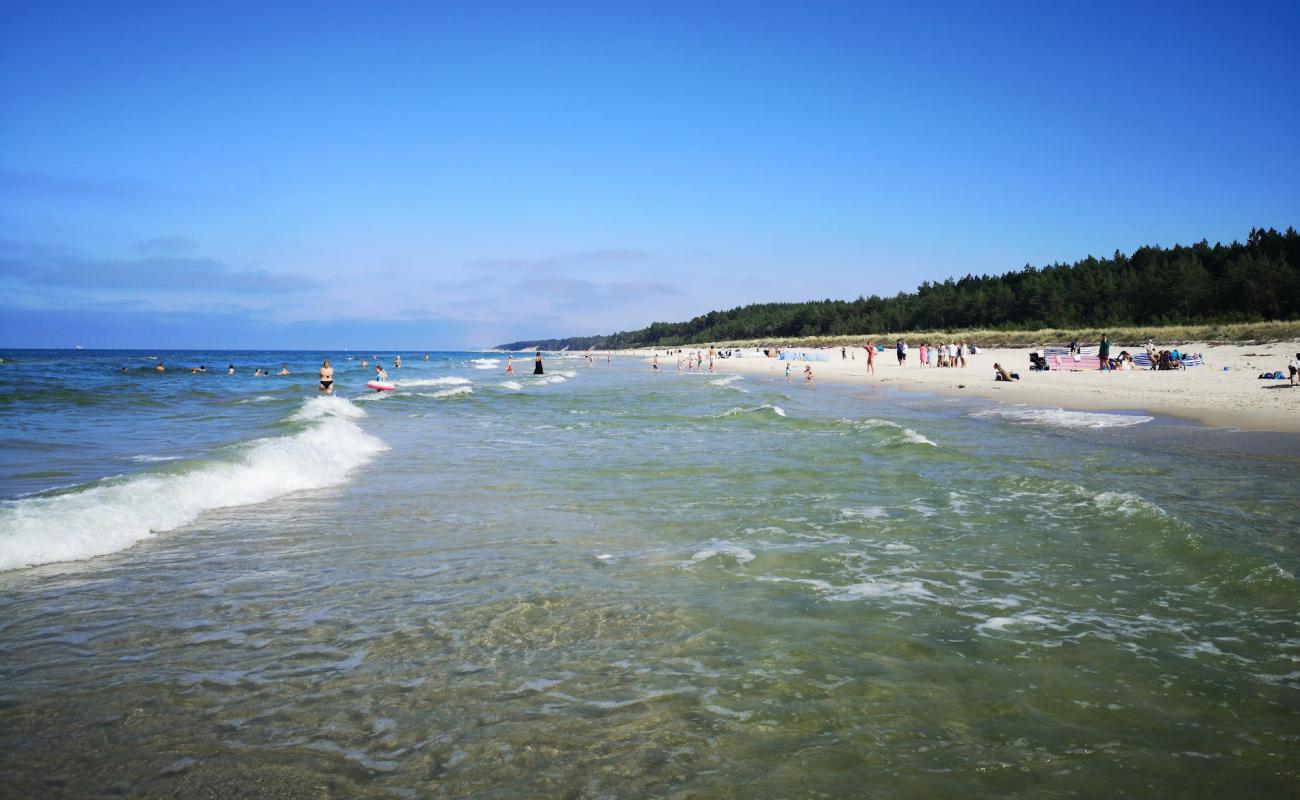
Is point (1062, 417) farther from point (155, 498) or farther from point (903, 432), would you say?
point (155, 498)

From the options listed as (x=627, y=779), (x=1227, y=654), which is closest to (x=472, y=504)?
(x=627, y=779)

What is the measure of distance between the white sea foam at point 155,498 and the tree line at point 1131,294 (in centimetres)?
7020

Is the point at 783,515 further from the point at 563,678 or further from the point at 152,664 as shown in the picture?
the point at 152,664

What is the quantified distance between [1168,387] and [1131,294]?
58356 millimetres

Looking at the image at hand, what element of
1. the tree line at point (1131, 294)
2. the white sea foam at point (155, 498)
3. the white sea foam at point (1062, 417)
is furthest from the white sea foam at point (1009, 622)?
the tree line at point (1131, 294)

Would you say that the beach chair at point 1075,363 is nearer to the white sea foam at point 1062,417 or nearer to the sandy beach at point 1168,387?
the sandy beach at point 1168,387

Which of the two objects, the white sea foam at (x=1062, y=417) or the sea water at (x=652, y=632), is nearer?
the sea water at (x=652, y=632)

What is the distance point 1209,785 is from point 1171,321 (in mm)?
79884

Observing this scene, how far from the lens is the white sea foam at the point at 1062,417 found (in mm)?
19562

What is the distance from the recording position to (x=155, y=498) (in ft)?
31.7

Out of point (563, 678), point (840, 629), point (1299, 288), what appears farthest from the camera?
point (1299, 288)

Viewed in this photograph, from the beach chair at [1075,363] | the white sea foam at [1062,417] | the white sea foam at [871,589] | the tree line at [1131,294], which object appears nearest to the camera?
the white sea foam at [871,589]

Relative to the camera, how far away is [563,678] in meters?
4.62

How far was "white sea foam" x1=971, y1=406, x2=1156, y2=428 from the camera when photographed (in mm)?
19562
